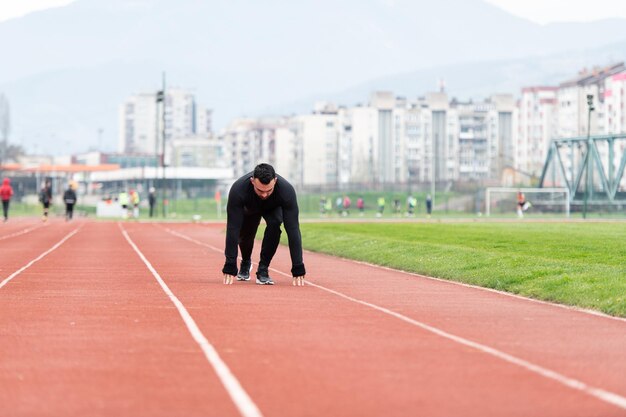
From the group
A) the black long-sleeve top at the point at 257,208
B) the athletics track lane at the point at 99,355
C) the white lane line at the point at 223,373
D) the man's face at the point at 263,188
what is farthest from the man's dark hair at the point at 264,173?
the white lane line at the point at 223,373

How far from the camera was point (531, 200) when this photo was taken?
371 feet

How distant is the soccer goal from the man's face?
85.5 m

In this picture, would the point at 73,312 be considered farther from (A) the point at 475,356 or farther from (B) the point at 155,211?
(B) the point at 155,211

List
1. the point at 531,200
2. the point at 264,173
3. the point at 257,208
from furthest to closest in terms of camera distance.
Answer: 1. the point at 531,200
2. the point at 257,208
3. the point at 264,173

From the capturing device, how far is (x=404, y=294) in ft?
73.5

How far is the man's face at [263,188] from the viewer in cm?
2267

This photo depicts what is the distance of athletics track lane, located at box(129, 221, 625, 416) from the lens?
10758 millimetres

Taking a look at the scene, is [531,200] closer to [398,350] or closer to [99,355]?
[398,350]

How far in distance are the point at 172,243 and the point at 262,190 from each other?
2329 cm

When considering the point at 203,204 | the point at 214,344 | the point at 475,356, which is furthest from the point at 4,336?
the point at 203,204

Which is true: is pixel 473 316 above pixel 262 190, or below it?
below

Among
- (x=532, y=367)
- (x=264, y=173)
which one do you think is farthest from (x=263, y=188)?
(x=532, y=367)

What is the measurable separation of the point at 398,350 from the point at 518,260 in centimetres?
1458

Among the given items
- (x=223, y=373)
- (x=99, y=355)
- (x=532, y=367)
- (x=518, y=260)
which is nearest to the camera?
(x=223, y=373)
